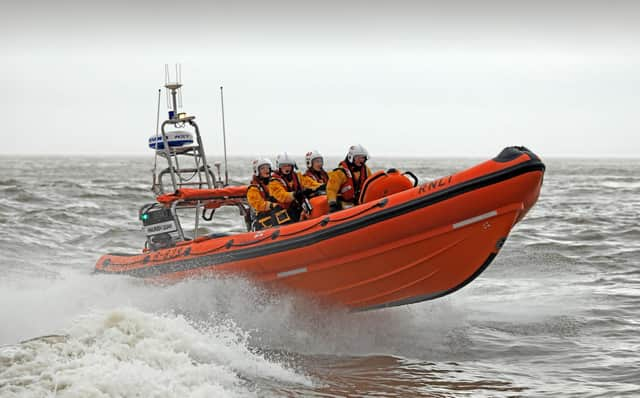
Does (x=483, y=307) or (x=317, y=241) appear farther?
(x=483, y=307)

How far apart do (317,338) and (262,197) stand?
5.55ft

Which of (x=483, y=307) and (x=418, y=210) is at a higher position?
(x=418, y=210)

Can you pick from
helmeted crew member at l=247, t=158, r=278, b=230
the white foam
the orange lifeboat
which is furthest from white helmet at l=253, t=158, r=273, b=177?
the white foam

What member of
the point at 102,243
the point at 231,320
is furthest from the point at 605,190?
the point at 231,320

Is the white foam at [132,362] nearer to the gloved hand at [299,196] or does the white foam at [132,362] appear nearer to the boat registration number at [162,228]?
the gloved hand at [299,196]

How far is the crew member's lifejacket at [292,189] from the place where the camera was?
7.00 metres

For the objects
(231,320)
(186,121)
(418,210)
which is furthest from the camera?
(186,121)

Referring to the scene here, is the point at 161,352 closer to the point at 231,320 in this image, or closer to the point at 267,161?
the point at 231,320

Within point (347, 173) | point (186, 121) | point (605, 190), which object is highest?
point (186, 121)

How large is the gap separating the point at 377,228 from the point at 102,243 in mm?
8276

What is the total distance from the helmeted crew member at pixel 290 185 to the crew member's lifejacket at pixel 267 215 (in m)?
0.07

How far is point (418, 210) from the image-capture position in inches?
221

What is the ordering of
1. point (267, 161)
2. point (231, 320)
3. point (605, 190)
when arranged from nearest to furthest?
point (231, 320) → point (267, 161) → point (605, 190)

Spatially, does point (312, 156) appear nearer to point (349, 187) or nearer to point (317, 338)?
point (349, 187)
